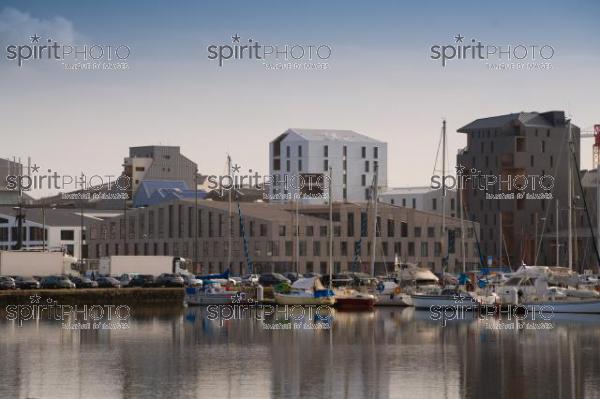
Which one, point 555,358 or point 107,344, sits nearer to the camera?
point 555,358

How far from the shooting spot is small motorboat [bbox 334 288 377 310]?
10562cm

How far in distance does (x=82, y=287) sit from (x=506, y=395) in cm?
7479

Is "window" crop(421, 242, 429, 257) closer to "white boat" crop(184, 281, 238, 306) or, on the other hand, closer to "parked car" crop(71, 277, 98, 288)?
"parked car" crop(71, 277, 98, 288)

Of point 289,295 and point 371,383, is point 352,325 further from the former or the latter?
point 371,383

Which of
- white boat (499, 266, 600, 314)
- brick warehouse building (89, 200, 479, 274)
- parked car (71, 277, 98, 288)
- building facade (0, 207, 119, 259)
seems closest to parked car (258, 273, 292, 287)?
parked car (71, 277, 98, 288)

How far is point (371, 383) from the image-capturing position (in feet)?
176

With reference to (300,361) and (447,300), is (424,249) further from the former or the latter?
(300,361)

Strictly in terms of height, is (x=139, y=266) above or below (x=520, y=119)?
below

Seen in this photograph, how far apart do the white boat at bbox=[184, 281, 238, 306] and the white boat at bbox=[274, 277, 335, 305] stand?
479cm

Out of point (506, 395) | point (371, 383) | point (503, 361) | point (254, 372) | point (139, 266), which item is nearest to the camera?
point (506, 395)

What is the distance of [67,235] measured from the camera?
18725 cm

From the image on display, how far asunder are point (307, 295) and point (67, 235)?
87520mm

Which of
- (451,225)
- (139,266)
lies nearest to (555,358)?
(139,266)

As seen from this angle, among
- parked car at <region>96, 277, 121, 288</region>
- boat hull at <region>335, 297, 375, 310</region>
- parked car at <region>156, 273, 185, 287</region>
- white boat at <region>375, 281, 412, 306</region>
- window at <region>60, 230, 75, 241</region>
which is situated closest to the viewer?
boat hull at <region>335, 297, 375, 310</region>
